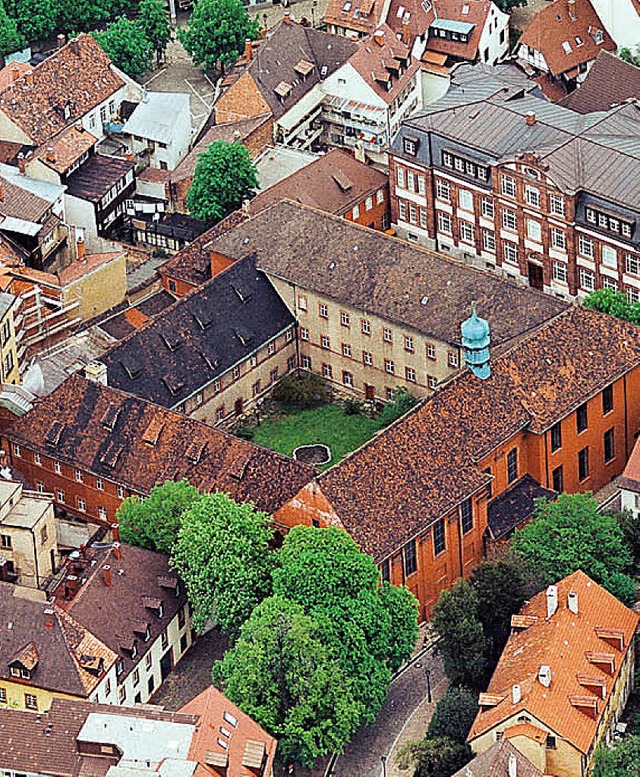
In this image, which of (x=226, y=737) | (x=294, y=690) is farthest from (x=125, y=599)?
(x=226, y=737)

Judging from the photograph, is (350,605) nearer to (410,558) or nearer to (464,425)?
(410,558)

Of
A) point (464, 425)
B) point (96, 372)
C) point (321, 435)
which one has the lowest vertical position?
point (321, 435)

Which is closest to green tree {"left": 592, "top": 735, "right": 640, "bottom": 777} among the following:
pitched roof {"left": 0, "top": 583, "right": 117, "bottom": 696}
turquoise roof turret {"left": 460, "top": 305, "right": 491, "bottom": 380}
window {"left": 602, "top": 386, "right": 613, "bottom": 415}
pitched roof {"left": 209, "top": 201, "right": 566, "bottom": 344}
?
pitched roof {"left": 0, "top": 583, "right": 117, "bottom": 696}

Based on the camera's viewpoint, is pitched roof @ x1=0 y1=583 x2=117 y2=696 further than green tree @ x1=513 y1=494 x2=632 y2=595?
No

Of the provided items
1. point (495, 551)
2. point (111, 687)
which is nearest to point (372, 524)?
point (495, 551)

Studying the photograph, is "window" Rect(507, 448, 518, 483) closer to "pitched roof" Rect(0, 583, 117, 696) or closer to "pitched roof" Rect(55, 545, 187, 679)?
"pitched roof" Rect(55, 545, 187, 679)

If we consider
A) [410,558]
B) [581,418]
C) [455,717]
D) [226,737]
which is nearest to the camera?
[226,737]
